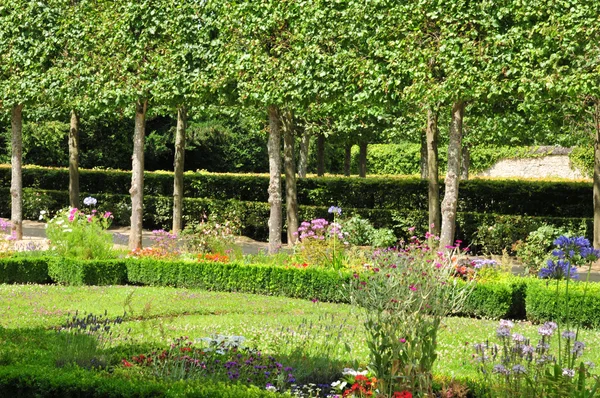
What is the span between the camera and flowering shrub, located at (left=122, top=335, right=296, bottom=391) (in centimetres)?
616

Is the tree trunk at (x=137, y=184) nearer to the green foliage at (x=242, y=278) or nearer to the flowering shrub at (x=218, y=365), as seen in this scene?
the green foliage at (x=242, y=278)

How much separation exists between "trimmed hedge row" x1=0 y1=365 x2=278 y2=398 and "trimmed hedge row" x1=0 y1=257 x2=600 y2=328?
20.1 ft

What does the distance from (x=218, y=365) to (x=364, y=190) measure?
16.2 m

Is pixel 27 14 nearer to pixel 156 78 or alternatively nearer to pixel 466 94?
pixel 156 78

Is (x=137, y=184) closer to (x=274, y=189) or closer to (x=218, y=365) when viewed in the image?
(x=274, y=189)

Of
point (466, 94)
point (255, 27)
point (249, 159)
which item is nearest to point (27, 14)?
point (255, 27)

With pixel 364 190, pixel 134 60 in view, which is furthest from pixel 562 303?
pixel 364 190

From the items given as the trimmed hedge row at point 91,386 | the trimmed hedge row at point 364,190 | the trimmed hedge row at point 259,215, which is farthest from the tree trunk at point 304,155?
the trimmed hedge row at point 91,386

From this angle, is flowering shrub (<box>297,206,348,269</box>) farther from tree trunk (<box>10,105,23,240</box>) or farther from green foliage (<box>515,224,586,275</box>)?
tree trunk (<box>10,105,23,240</box>)

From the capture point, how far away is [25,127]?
3136 centimetres

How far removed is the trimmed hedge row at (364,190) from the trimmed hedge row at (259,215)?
600 mm

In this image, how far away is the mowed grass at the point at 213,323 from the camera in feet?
25.0

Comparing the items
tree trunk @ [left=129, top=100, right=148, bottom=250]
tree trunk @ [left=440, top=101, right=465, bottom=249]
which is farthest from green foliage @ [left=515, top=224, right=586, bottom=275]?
tree trunk @ [left=129, top=100, right=148, bottom=250]

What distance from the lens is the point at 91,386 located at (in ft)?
18.6
